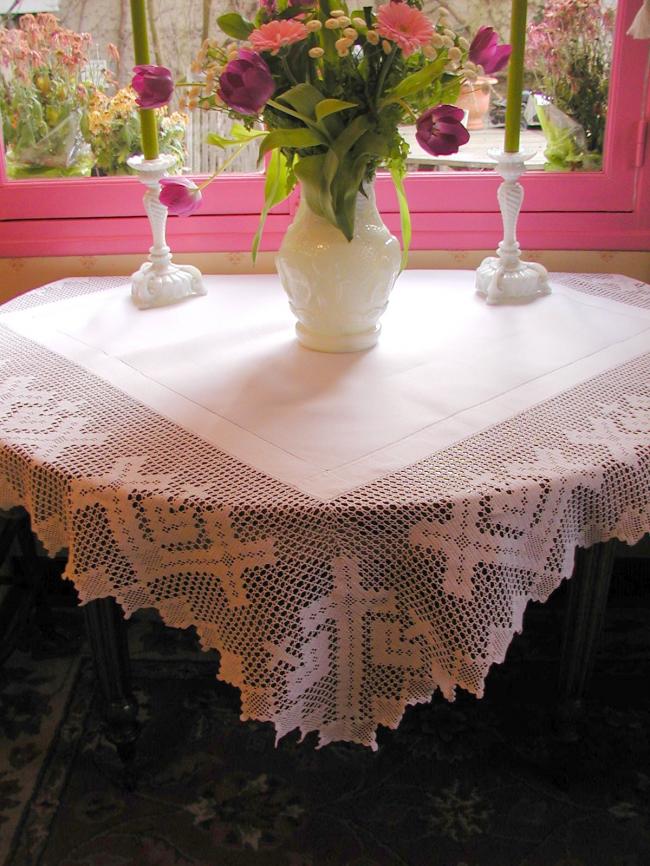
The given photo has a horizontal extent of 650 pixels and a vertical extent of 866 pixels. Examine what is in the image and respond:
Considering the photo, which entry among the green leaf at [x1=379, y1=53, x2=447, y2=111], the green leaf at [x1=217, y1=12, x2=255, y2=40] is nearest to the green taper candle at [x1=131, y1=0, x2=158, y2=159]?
the green leaf at [x1=217, y1=12, x2=255, y2=40]

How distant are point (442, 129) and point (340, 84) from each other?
0.15 meters

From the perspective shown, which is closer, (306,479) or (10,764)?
(306,479)

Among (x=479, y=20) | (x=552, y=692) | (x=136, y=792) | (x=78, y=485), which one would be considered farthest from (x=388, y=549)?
(x=479, y=20)

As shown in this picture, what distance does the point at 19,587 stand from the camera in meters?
1.78

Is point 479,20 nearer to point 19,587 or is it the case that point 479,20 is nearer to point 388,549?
point 388,549

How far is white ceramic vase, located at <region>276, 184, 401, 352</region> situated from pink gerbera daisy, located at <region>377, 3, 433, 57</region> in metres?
0.23

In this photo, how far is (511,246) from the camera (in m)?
1.54

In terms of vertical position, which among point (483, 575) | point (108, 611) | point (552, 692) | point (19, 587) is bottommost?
point (552, 692)

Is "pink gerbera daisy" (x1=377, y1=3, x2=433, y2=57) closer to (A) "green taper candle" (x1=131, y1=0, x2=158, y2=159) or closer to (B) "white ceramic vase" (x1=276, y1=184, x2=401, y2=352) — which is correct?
(B) "white ceramic vase" (x1=276, y1=184, x2=401, y2=352)

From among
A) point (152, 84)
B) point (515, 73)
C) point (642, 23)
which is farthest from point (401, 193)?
point (642, 23)

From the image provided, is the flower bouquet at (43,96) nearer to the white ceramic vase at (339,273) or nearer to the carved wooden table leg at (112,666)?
the white ceramic vase at (339,273)

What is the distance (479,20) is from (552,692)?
1296 millimetres

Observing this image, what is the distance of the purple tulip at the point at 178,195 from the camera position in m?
1.40

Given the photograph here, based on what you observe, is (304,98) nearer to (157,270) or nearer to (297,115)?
(297,115)
